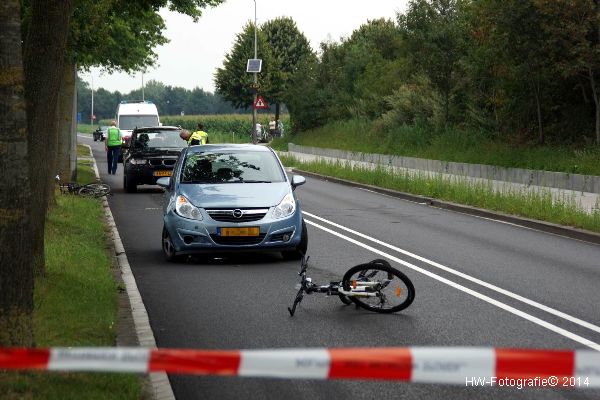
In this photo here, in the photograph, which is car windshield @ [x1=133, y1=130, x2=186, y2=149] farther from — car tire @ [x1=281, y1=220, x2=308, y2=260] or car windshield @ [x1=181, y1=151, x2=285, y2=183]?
car tire @ [x1=281, y1=220, x2=308, y2=260]

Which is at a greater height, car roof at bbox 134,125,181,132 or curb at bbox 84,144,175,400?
car roof at bbox 134,125,181,132

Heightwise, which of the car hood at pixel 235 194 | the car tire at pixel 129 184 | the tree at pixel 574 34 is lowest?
the car tire at pixel 129 184

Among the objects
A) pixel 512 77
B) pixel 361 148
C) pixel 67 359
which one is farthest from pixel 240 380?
pixel 361 148

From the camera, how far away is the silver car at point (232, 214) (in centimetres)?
1412

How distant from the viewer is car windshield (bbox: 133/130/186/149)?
3005 centimetres

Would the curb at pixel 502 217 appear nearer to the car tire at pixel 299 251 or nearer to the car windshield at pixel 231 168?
the car tire at pixel 299 251

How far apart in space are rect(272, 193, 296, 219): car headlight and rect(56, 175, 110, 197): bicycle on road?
11816mm

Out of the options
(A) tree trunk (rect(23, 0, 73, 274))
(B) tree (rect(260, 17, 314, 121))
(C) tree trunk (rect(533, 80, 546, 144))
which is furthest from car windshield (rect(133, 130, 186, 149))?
(B) tree (rect(260, 17, 314, 121))

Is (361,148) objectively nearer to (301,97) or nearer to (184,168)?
(301,97)

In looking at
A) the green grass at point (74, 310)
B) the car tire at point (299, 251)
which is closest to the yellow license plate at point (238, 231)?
the car tire at point (299, 251)

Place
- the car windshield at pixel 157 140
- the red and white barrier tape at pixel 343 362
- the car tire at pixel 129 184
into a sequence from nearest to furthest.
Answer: the red and white barrier tape at pixel 343 362 < the car tire at pixel 129 184 < the car windshield at pixel 157 140

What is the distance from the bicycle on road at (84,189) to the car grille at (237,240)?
1194 centimetres

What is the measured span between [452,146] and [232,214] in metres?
28.4

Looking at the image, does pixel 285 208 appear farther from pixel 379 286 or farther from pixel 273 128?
pixel 273 128
